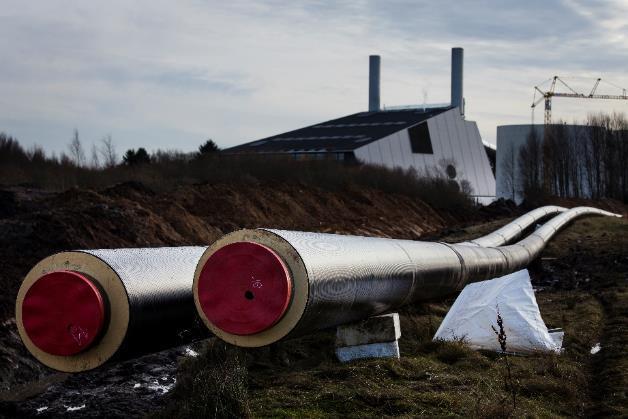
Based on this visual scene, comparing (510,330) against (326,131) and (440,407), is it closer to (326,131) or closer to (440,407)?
(440,407)

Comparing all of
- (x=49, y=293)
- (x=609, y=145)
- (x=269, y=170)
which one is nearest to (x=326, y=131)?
(x=609, y=145)

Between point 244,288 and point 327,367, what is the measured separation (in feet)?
4.82

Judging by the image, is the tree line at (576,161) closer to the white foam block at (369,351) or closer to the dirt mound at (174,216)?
the dirt mound at (174,216)

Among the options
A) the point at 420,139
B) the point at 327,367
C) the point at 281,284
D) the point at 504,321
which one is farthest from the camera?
the point at 420,139

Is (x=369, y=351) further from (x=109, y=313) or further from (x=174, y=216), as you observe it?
(x=174, y=216)

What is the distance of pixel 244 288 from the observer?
5602 mm

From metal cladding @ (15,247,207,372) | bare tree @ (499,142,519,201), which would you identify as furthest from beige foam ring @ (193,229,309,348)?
bare tree @ (499,142,519,201)

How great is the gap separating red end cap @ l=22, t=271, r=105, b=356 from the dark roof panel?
131 ft

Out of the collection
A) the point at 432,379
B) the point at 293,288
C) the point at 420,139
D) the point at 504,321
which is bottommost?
the point at 432,379

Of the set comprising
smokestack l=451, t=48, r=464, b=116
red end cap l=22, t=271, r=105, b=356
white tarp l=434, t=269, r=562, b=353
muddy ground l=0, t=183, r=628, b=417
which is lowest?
muddy ground l=0, t=183, r=628, b=417

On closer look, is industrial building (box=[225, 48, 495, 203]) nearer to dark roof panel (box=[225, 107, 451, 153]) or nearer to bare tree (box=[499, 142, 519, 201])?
dark roof panel (box=[225, 107, 451, 153])

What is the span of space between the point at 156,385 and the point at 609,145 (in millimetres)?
48545

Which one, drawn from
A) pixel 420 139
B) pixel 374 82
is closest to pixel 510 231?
pixel 420 139

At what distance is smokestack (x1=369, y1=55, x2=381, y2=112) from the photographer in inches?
2559
